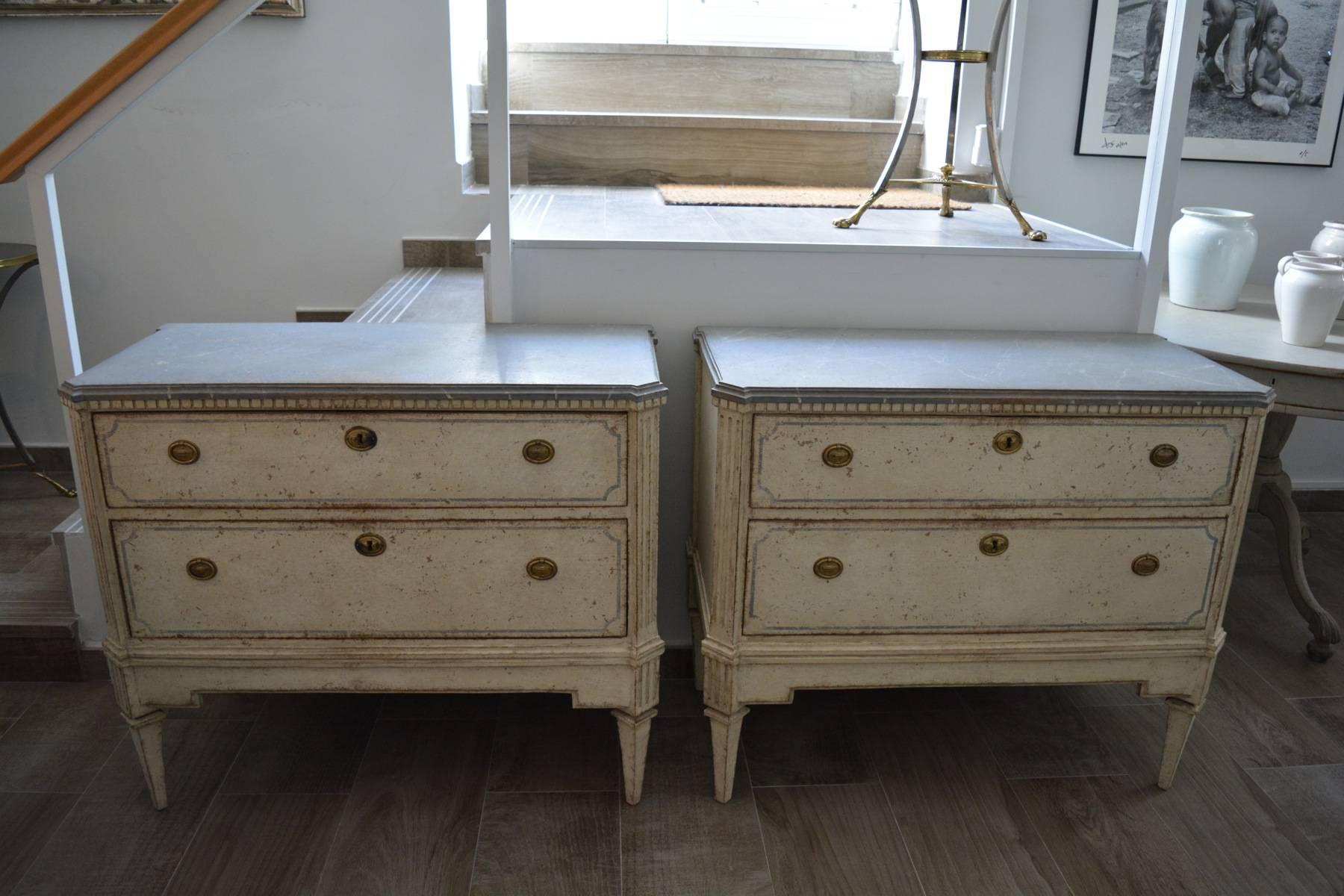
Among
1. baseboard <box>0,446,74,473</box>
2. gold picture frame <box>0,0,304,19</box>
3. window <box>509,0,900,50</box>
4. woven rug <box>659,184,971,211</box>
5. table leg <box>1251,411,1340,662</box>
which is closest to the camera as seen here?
table leg <box>1251,411,1340,662</box>

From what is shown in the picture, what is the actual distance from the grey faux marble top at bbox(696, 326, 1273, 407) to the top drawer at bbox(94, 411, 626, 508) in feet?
0.84

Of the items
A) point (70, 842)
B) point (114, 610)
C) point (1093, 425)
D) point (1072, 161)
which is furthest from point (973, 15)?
point (70, 842)

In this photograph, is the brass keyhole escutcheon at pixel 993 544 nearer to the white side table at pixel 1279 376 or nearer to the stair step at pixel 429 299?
the white side table at pixel 1279 376

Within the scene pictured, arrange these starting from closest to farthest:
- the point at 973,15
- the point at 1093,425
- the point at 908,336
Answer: the point at 1093,425 < the point at 908,336 < the point at 973,15

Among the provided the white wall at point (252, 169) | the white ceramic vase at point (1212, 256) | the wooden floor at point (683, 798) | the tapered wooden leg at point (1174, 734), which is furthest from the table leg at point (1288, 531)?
the white wall at point (252, 169)

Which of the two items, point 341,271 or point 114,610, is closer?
point 114,610

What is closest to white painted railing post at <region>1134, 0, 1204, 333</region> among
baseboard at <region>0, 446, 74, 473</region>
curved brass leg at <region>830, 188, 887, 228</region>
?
curved brass leg at <region>830, 188, 887, 228</region>

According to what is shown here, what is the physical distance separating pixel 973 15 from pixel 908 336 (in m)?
1.40

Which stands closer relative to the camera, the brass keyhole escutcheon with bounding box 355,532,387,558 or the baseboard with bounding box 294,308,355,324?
the brass keyhole escutcheon with bounding box 355,532,387,558

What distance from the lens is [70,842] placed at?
68.4 inches

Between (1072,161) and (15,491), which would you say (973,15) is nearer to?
(1072,161)

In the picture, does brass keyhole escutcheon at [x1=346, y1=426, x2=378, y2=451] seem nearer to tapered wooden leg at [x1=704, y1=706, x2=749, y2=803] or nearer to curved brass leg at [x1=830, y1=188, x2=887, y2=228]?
tapered wooden leg at [x1=704, y1=706, x2=749, y2=803]

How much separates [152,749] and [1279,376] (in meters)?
2.23

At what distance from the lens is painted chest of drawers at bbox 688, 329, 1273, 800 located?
Answer: 163 cm
